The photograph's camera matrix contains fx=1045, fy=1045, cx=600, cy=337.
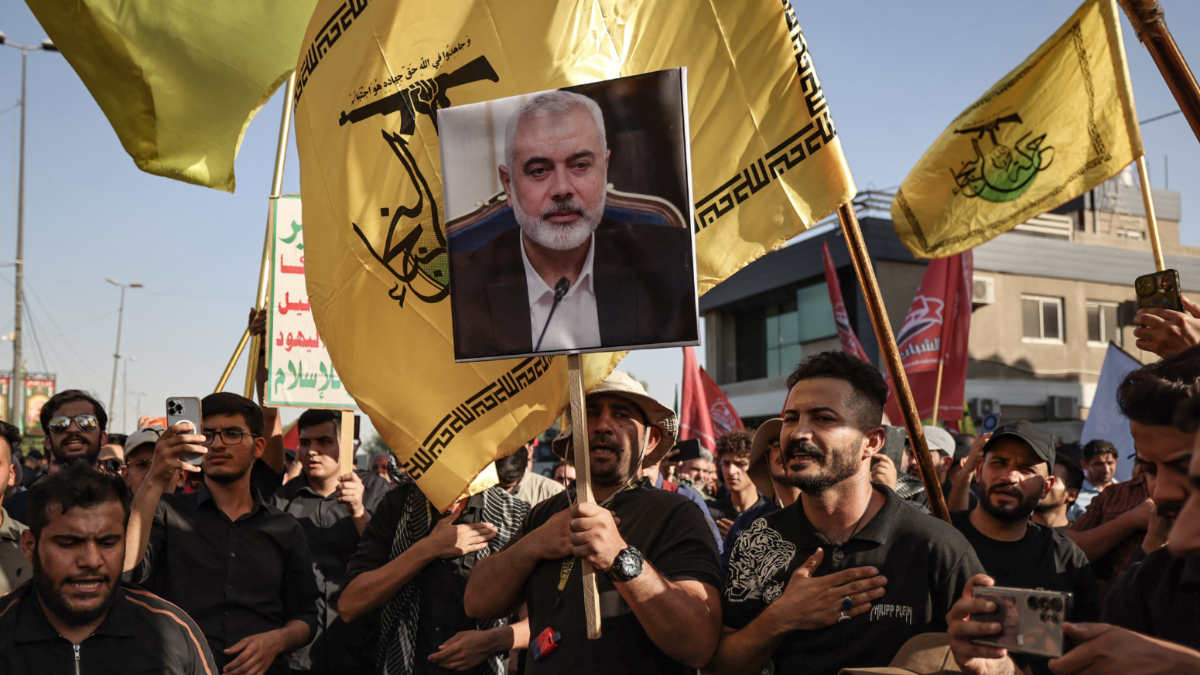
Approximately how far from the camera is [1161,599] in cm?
252

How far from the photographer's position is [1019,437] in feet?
15.5

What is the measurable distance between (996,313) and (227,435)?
104ft

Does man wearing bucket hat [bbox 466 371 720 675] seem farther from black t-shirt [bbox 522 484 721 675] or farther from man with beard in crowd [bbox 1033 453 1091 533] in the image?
man with beard in crowd [bbox 1033 453 1091 533]

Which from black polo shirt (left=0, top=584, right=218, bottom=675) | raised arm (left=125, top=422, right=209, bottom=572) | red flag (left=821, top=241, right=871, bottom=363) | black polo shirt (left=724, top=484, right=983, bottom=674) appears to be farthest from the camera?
red flag (left=821, top=241, right=871, bottom=363)

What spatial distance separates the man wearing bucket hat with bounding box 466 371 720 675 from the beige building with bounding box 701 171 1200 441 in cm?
2605

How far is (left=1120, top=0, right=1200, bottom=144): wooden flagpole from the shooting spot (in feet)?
12.5

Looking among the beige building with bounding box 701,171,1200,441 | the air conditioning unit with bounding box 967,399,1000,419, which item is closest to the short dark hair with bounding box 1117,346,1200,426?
the beige building with bounding box 701,171,1200,441

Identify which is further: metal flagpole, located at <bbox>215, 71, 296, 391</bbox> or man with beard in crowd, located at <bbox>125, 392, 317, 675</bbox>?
metal flagpole, located at <bbox>215, 71, 296, 391</bbox>

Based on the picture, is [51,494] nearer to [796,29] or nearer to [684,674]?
[684,674]

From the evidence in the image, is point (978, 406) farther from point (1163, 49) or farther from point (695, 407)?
point (1163, 49)

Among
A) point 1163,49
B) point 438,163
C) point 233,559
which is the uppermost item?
point 1163,49

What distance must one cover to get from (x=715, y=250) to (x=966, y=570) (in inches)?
53.5

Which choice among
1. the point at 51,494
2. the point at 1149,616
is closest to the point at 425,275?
the point at 51,494

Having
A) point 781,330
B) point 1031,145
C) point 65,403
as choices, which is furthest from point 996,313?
point 65,403
